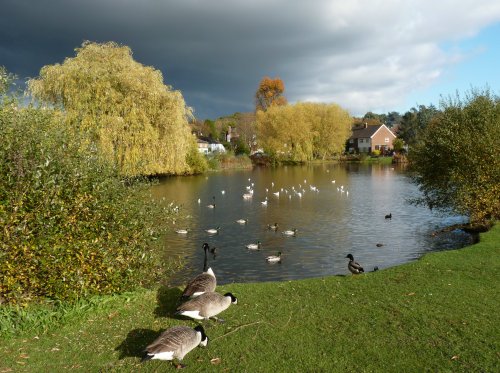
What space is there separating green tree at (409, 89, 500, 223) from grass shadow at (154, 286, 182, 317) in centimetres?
2043

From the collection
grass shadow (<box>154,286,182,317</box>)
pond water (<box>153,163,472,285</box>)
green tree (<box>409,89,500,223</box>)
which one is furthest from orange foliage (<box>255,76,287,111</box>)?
grass shadow (<box>154,286,182,317</box>)

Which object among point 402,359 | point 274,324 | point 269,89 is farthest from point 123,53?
point 269,89

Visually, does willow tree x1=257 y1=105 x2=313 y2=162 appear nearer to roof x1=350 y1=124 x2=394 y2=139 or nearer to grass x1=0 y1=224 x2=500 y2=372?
roof x1=350 y1=124 x2=394 y2=139

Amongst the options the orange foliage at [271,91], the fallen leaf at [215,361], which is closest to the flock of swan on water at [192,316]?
the fallen leaf at [215,361]

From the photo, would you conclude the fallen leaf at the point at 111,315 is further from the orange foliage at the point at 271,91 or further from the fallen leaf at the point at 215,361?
the orange foliage at the point at 271,91

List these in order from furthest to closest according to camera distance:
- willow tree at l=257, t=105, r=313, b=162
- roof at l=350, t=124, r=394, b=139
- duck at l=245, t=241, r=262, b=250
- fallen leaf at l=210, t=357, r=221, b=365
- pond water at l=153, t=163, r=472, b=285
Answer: roof at l=350, t=124, r=394, b=139 < willow tree at l=257, t=105, r=313, b=162 < duck at l=245, t=241, r=262, b=250 < pond water at l=153, t=163, r=472, b=285 < fallen leaf at l=210, t=357, r=221, b=365

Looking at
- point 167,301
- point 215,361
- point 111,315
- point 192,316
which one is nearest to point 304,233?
point 167,301

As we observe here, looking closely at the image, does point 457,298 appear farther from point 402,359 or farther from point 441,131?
point 441,131

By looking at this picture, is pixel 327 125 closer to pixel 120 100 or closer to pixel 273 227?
pixel 120 100

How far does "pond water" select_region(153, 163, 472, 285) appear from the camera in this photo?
21.5 meters

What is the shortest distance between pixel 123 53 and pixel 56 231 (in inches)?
1222

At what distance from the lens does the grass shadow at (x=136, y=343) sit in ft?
32.4

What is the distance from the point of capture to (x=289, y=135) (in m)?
110

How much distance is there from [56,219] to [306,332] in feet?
25.1
